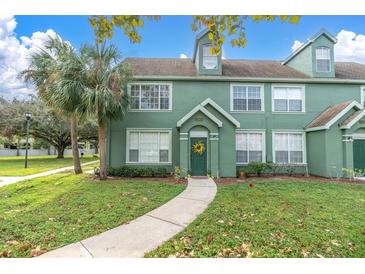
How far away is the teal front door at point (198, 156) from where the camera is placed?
1142 cm

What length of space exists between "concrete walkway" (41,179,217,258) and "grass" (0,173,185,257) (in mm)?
294

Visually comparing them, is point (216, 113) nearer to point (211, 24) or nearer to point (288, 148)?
point (288, 148)

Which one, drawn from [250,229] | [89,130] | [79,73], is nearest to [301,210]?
[250,229]

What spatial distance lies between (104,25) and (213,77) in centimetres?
966

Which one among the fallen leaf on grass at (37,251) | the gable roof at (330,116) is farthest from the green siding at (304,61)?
the fallen leaf on grass at (37,251)

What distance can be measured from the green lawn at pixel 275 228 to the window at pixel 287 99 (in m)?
6.69

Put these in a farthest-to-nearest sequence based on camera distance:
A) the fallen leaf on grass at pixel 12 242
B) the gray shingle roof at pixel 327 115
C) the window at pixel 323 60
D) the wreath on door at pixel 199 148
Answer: the window at pixel 323 60 → the wreath on door at pixel 199 148 → the gray shingle roof at pixel 327 115 → the fallen leaf on grass at pixel 12 242

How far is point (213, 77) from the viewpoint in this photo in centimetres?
1243

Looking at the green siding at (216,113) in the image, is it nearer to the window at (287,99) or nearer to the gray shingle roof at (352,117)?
the window at (287,99)

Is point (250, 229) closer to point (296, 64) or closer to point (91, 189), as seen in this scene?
point (91, 189)

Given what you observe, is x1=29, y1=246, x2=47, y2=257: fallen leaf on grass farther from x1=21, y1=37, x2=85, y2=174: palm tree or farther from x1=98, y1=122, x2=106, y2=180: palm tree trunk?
x1=21, y1=37, x2=85, y2=174: palm tree

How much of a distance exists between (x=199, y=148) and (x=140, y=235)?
7.57 m

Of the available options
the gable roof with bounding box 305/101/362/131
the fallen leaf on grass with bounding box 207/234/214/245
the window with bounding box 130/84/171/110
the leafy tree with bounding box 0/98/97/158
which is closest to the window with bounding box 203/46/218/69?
the window with bounding box 130/84/171/110

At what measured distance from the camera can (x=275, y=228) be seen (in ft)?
14.9
